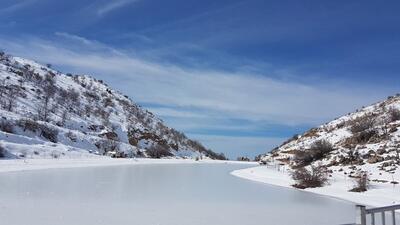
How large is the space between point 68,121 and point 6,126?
3361 cm

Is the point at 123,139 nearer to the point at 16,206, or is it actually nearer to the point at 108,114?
the point at 108,114

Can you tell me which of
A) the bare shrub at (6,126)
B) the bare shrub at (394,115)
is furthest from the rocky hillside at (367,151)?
the bare shrub at (6,126)

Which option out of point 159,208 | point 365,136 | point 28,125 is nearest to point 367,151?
point 365,136

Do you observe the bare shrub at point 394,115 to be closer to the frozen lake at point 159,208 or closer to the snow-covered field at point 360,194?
the snow-covered field at point 360,194

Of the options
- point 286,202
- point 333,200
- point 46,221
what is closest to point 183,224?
point 46,221

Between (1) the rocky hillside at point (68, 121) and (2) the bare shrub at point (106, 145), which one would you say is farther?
(2) the bare shrub at point (106, 145)

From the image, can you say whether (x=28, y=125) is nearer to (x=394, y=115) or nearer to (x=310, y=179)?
(x=394, y=115)

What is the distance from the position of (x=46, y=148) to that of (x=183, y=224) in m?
65.0

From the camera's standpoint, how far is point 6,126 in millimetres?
84500

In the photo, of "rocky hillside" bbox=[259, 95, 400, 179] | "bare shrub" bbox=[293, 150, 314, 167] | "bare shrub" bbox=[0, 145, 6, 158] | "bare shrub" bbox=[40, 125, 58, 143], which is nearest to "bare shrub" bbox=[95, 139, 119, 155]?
"bare shrub" bbox=[40, 125, 58, 143]

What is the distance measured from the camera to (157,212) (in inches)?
627

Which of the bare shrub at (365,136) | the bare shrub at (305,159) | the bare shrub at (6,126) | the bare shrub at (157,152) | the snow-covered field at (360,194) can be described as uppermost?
the bare shrub at (6,126)

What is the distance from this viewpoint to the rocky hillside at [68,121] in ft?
272

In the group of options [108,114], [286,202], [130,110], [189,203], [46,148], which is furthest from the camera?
[130,110]
